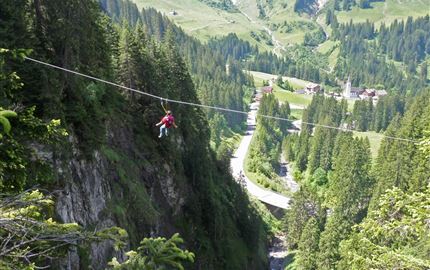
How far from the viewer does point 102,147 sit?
74.5 feet

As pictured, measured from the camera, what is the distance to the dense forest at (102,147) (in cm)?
960

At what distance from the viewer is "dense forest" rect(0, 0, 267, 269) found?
9602 mm

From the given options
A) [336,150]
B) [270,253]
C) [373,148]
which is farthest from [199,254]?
[373,148]

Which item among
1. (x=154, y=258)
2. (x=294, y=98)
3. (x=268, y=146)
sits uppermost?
(x=154, y=258)

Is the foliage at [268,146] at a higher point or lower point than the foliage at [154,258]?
lower

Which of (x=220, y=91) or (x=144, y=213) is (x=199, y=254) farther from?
(x=220, y=91)

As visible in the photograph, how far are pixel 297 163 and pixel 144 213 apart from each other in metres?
89.3

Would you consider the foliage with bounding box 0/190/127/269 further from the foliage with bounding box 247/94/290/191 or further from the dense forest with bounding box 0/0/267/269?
the foliage with bounding box 247/94/290/191

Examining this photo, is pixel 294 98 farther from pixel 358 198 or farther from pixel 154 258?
pixel 154 258

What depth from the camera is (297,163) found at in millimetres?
111000

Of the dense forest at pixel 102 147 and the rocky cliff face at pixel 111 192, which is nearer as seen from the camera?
the dense forest at pixel 102 147

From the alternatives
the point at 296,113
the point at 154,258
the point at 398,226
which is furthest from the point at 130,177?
the point at 296,113

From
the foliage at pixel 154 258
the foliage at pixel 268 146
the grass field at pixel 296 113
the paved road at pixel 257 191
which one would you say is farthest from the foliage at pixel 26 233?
the grass field at pixel 296 113

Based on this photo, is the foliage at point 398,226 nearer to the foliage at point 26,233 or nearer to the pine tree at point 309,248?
the foliage at point 26,233
